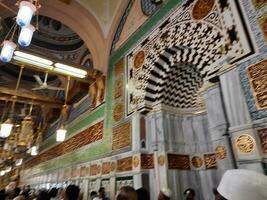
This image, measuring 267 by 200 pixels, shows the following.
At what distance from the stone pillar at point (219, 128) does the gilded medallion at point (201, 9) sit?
103 centimetres

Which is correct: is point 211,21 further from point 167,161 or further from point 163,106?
point 167,161

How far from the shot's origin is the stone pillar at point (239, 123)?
1.93 m

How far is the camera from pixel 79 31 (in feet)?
18.2

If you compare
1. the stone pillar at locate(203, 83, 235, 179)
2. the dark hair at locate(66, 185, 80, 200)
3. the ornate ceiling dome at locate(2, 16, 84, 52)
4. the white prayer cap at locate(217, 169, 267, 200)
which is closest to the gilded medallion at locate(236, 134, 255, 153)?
the stone pillar at locate(203, 83, 235, 179)

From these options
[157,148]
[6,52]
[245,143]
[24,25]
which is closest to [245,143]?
[245,143]

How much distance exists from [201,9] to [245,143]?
1.88m

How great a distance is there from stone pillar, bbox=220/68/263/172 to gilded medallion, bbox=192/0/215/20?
3.27 ft

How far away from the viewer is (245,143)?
201 cm

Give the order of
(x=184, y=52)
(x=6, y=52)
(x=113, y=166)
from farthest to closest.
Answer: (x=113, y=166)
(x=184, y=52)
(x=6, y=52)

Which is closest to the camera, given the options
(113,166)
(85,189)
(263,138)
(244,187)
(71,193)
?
(244,187)

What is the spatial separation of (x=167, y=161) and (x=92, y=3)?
13.4ft

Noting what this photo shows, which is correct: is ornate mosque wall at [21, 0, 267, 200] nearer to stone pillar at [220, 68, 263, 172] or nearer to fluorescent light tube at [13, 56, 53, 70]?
stone pillar at [220, 68, 263, 172]

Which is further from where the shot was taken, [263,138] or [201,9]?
[201,9]

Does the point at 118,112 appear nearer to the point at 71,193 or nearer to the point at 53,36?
the point at 71,193
